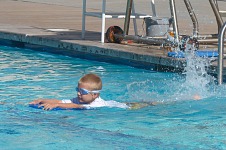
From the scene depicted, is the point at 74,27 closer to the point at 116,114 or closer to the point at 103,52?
the point at 103,52

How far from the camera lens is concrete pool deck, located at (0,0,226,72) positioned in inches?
436

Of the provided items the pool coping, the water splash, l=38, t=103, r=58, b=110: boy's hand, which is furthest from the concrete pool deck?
l=38, t=103, r=58, b=110: boy's hand

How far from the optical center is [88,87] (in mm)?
7559

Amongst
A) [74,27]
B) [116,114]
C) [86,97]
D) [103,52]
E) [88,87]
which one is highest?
[74,27]

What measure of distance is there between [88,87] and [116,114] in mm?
416

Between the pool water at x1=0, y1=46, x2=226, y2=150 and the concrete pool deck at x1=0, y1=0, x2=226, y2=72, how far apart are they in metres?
0.26

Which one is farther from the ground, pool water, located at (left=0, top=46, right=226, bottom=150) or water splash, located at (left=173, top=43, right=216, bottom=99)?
water splash, located at (left=173, top=43, right=216, bottom=99)

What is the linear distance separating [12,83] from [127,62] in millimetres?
2262

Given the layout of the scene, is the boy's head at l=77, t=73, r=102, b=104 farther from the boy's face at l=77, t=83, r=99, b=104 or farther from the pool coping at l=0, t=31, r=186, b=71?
the pool coping at l=0, t=31, r=186, b=71

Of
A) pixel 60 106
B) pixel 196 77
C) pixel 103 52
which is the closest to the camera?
pixel 60 106

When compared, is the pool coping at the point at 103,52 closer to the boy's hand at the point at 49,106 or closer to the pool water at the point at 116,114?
the pool water at the point at 116,114

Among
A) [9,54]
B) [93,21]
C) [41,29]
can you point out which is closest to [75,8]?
[93,21]

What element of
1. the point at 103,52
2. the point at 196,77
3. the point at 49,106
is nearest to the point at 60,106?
the point at 49,106

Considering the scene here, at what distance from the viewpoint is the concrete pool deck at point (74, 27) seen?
11.1 m
